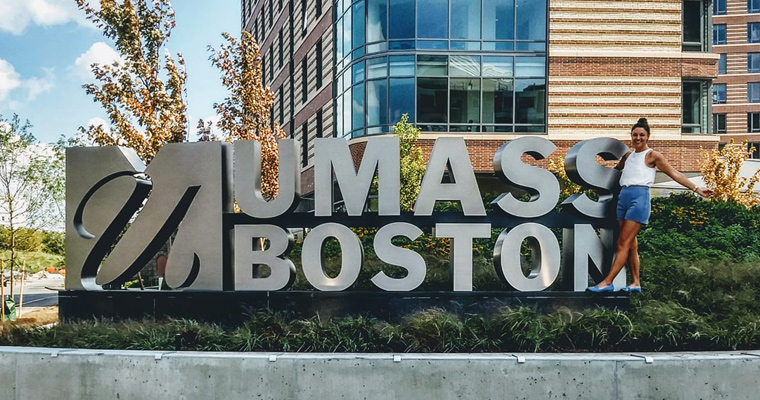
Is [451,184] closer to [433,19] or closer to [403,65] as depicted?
[403,65]

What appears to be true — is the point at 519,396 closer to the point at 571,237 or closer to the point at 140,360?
the point at 571,237

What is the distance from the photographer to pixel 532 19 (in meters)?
24.0

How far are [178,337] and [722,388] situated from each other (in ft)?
20.2

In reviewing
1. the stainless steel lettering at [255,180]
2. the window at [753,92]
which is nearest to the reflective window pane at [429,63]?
the stainless steel lettering at [255,180]

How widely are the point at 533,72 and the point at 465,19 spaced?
3079 millimetres

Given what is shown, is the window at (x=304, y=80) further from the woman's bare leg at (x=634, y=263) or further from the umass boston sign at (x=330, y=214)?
the woman's bare leg at (x=634, y=263)

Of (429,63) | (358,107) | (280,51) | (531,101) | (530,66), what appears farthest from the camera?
(280,51)

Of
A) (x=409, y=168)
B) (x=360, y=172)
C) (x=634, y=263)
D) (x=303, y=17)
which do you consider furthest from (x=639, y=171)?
(x=303, y=17)

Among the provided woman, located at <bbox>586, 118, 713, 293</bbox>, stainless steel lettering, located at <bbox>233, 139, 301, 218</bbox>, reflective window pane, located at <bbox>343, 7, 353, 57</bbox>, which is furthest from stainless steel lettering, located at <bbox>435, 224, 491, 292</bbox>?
reflective window pane, located at <bbox>343, 7, 353, 57</bbox>

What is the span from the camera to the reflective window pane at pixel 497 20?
23781 millimetres

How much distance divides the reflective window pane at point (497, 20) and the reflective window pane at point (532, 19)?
0.38 meters

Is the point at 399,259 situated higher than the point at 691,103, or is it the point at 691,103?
the point at 691,103

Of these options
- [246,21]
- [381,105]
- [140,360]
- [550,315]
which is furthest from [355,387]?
[246,21]

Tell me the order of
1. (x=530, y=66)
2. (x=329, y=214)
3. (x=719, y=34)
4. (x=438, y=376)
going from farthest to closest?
(x=719, y=34) < (x=530, y=66) < (x=329, y=214) < (x=438, y=376)
